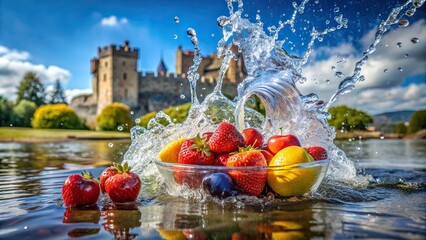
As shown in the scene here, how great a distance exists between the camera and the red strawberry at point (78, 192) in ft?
7.30

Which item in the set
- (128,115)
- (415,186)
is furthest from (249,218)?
(128,115)

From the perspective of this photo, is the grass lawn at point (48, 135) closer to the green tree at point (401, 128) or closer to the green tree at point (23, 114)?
the green tree at point (23, 114)

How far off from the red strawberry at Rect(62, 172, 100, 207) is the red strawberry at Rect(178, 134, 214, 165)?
53cm

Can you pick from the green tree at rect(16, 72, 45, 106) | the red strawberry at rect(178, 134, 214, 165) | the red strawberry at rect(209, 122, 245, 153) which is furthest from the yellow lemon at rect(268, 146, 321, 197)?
the green tree at rect(16, 72, 45, 106)

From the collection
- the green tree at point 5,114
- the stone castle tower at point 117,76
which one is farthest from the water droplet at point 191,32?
the stone castle tower at point 117,76

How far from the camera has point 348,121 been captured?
23.2m

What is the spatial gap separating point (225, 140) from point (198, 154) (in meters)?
0.18

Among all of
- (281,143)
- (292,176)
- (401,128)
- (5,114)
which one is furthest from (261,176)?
(5,114)

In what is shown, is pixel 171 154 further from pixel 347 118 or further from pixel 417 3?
pixel 347 118

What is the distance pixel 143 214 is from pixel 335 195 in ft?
3.86

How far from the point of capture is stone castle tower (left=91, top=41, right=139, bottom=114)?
153 feet

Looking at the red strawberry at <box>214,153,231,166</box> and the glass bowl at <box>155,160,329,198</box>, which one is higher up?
the red strawberry at <box>214,153,231,166</box>

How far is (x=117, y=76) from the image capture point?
153 feet

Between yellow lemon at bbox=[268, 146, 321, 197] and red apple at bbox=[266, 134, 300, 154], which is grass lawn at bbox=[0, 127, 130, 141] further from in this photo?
yellow lemon at bbox=[268, 146, 321, 197]
